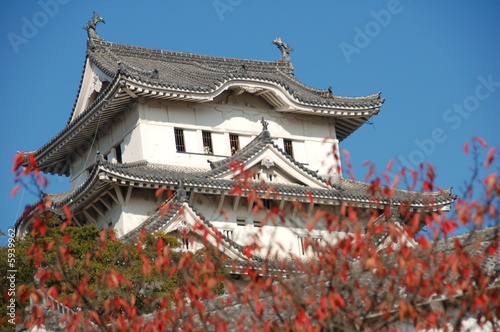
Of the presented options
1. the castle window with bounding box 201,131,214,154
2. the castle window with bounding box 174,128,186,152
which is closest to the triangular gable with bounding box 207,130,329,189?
the castle window with bounding box 201,131,214,154

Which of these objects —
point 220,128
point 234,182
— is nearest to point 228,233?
point 234,182

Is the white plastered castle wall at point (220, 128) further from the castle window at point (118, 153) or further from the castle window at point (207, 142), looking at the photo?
the castle window at point (118, 153)

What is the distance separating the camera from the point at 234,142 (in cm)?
3691

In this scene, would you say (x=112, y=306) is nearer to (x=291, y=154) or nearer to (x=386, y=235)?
(x=386, y=235)

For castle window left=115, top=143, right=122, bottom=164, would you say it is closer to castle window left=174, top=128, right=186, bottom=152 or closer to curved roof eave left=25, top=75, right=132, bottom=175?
curved roof eave left=25, top=75, right=132, bottom=175

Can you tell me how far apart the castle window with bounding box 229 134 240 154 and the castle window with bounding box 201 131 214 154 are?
2.91 feet

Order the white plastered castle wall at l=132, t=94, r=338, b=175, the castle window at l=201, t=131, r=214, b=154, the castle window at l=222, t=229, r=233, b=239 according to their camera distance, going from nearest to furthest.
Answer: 1. the castle window at l=222, t=229, r=233, b=239
2. the white plastered castle wall at l=132, t=94, r=338, b=175
3. the castle window at l=201, t=131, r=214, b=154

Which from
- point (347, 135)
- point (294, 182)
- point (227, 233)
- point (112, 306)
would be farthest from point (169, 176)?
point (112, 306)

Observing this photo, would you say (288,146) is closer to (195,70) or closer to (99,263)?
(195,70)

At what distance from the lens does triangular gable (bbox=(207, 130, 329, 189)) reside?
A: 3391 centimetres

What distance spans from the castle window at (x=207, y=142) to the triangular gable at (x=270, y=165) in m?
1.60

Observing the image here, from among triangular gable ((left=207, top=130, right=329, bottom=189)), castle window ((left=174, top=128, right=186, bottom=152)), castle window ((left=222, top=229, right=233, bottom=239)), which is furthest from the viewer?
castle window ((left=174, top=128, right=186, bottom=152))

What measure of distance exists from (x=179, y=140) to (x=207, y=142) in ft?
→ 3.84

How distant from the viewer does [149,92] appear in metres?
34.3
